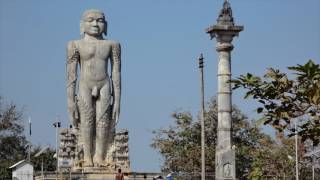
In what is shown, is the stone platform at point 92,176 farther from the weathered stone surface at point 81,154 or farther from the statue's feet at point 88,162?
the statue's feet at point 88,162

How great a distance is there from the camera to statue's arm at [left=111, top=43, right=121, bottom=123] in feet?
81.5

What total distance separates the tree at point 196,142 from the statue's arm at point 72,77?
1711cm

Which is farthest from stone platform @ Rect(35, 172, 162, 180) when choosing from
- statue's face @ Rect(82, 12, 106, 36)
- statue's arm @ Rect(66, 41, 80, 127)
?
statue's face @ Rect(82, 12, 106, 36)

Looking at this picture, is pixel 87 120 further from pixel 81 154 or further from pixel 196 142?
pixel 196 142

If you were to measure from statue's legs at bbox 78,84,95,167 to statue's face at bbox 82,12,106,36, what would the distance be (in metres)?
1.54

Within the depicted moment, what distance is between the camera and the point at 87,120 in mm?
24703

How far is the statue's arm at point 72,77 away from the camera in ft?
81.3

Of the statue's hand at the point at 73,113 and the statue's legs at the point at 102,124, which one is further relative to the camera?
the statue's hand at the point at 73,113

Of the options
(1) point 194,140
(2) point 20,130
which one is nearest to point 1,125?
(2) point 20,130

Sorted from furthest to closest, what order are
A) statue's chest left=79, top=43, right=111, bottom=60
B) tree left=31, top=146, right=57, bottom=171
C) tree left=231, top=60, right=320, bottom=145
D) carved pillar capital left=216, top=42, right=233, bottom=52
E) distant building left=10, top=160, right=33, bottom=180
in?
1. tree left=31, top=146, right=57, bottom=171
2. distant building left=10, top=160, right=33, bottom=180
3. carved pillar capital left=216, top=42, right=233, bottom=52
4. statue's chest left=79, top=43, right=111, bottom=60
5. tree left=231, top=60, right=320, bottom=145

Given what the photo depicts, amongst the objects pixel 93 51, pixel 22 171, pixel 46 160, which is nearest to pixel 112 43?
pixel 93 51

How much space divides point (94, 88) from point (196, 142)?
18853 millimetres

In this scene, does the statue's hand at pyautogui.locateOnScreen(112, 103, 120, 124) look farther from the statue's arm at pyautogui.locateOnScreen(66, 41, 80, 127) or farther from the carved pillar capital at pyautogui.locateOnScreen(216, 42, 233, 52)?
the carved pillar capital at pyautogui.locateOnScreen(216, 42, 233, 52)

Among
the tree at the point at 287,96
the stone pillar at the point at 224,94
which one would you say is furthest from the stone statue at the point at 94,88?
the tree at the point at 287,96
